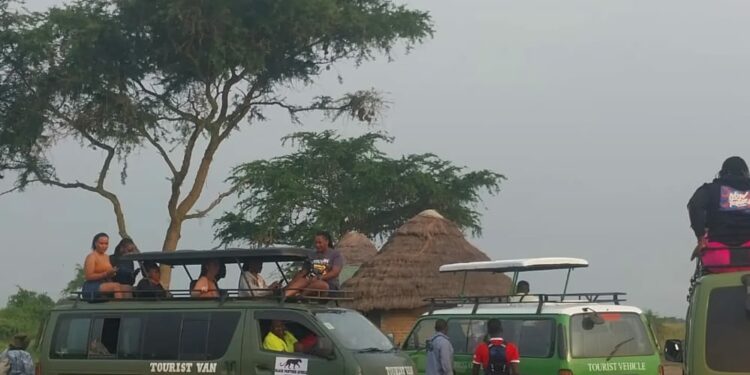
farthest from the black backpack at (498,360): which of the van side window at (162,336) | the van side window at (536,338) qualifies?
the van side window at (162,336)

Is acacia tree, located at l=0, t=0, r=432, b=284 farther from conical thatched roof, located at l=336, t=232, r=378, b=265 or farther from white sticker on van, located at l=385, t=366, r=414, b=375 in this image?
white sticker on van, located at l=385, t=366, r=414, b=375

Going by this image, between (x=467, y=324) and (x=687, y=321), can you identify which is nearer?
(x=687, y=321)

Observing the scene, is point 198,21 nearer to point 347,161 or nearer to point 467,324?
point 347,161

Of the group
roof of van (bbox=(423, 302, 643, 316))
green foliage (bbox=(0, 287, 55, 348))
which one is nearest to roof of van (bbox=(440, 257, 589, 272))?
roof of van (bbox=(423, 302, 643, 316))

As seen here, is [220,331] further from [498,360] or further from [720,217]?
[720,217]

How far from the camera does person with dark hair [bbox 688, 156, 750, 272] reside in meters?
8.93

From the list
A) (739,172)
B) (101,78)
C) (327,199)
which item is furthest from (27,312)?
(739,172)

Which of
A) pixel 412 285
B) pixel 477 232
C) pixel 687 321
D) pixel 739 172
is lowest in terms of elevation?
pixel 687 321

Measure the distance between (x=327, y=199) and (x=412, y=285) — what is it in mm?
9251

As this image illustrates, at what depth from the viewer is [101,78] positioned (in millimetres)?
29656

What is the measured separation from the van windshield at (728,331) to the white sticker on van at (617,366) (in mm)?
6876

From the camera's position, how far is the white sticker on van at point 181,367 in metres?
13.0

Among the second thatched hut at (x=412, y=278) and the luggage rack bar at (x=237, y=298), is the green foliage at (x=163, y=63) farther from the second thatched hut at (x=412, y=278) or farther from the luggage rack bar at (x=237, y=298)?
the luggage rack bar at (x=237, y=298)

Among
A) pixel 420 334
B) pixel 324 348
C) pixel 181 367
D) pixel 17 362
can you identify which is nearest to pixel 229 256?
pixel 181 367
